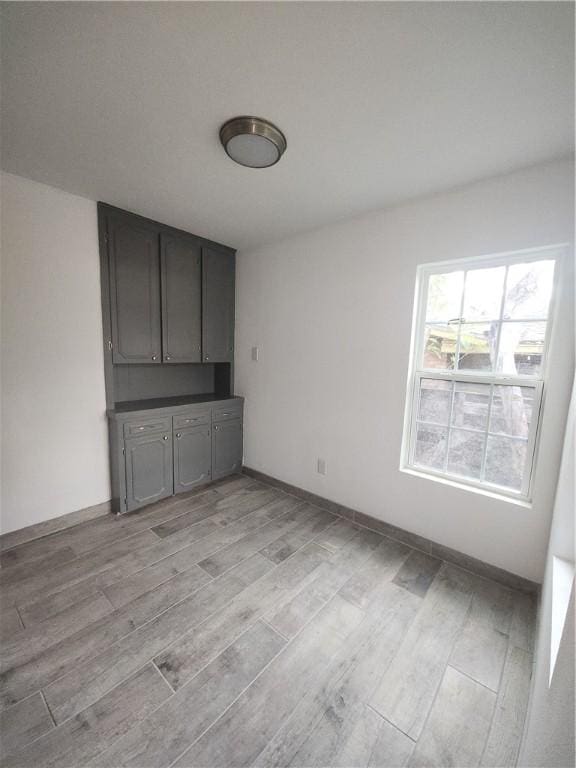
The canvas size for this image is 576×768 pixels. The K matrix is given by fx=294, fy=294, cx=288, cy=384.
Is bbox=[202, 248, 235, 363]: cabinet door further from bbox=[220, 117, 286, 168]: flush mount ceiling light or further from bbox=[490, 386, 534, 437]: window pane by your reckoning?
bbox=[490, 386, 534, 437]: window pane

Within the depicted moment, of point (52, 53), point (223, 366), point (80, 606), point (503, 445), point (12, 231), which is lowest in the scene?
point (80, 606)

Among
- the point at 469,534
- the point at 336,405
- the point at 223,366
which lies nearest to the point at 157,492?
the point at 223,366

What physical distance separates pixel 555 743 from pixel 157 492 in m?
2.67

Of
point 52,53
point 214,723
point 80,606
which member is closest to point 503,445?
point 214,723

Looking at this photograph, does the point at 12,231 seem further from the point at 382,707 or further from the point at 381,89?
the point at 382,707

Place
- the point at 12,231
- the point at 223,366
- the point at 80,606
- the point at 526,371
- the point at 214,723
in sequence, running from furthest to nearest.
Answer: the point at 223,366 < the point at 12,231 < the point at 526,371 < the point at 80,606 < the point at 214,723

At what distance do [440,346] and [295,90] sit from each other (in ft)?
5.39

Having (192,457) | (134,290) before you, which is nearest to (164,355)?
(134,290)

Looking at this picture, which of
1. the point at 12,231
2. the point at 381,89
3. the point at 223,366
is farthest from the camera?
the point at 223,366

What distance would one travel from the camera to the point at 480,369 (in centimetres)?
192

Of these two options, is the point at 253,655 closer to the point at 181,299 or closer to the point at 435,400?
the point at 435,400

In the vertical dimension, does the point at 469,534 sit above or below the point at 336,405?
below

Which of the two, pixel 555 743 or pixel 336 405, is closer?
pixel 555 743

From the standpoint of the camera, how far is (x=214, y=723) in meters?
1.09
